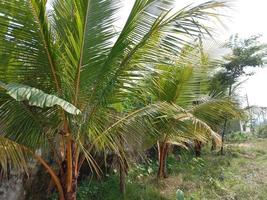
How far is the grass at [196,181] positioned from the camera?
7176 millimetres

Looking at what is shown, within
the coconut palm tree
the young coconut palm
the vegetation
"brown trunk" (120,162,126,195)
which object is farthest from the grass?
the coconut palm tree

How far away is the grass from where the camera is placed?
23.5ft

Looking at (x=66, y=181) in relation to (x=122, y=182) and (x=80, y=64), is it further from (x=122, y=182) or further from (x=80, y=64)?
(x=122, y=182)

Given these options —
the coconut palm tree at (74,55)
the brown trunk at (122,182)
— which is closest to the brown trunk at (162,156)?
the brown trunk at (122,182)

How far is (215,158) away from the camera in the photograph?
10.5 metres

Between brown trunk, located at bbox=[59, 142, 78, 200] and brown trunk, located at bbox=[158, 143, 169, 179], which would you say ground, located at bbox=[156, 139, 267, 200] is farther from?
brown trunk, located at bbox=[59, 142, 78, 200]

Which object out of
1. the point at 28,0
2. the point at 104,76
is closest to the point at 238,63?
the point at 104,76

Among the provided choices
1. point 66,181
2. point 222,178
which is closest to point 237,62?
point 222,178

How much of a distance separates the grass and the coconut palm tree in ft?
10.7

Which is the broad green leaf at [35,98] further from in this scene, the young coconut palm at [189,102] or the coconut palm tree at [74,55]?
the young coconut palm at [189,102]

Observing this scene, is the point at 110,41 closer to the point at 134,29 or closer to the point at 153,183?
the point at 134,29

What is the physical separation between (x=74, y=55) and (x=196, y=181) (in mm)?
5511

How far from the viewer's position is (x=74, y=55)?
12.0 feet

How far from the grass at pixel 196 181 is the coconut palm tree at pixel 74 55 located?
3.25m
